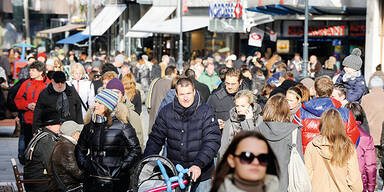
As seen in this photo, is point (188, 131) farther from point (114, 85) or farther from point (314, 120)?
point (114, 85)

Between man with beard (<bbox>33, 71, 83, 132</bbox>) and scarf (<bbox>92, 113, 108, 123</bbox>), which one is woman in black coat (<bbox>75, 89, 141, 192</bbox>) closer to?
scarf (<bbox>92, 113, 108, 123</bbox>)

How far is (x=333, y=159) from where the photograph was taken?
6.91m

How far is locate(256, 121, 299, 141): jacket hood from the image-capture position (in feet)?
22.4

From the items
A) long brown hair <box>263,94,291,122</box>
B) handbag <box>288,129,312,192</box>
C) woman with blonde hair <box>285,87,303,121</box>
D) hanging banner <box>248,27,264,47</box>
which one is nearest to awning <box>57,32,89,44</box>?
hanging banner <box>248,27,264,47</box>

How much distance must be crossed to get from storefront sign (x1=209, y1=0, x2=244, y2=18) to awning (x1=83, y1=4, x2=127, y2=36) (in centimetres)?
1376

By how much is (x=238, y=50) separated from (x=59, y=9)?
94.3 ft

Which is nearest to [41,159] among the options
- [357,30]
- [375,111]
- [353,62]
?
[375,111]

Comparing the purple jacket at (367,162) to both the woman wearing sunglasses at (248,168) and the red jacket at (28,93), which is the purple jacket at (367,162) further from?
the red jacket at (28,93)

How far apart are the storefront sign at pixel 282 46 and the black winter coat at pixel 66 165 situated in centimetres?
2581

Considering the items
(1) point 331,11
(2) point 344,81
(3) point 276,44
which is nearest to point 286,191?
(2) point 344,81

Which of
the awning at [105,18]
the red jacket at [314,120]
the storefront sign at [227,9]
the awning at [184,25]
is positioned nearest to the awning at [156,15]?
the awning at [184,25]

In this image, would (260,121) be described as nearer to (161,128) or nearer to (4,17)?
(161,128)

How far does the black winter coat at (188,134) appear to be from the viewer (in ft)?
23.9

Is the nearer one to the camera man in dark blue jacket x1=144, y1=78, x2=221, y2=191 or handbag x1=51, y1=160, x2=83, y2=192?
man in dark blue jacket x1=144, y1=78, x2=221, y2=191
